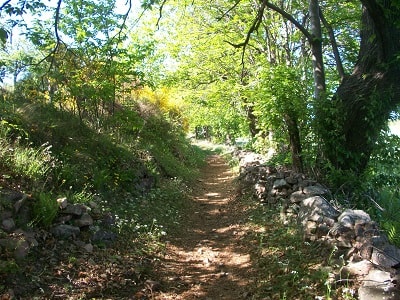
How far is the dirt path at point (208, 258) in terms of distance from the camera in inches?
186

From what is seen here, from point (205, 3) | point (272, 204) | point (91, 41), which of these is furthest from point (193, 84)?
point (272, 204)

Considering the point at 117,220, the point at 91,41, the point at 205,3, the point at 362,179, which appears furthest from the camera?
the point at 205,3

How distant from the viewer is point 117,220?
613 centimetres

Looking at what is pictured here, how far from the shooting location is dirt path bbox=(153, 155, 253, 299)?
473 cm

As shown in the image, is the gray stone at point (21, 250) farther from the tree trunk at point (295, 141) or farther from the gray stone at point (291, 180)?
the tree trunk at point (295, 141)

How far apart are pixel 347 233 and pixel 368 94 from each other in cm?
340

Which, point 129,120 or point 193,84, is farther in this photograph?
point 193,84

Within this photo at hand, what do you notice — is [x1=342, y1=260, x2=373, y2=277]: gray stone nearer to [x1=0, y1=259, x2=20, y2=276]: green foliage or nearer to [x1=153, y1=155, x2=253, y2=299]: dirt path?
[x1=153, y1=155, x2=253, y2=299]: dirt path

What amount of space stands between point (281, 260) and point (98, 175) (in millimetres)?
4030

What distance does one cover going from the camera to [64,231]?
197 inches

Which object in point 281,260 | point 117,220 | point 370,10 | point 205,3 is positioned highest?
point 205,3

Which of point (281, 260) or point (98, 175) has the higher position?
point (98, 175)

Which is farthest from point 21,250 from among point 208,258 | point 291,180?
point 291,180

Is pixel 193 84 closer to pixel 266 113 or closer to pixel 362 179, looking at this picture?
pixel 266 113
